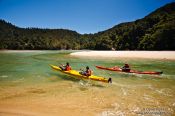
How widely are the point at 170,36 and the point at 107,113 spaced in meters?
57.4

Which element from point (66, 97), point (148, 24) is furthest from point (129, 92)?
point (148, 24)

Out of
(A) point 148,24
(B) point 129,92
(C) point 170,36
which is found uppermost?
(A) point 148,24

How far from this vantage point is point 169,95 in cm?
1142

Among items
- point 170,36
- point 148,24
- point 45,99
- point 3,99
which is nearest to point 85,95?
point 45,99

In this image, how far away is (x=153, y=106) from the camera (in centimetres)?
925

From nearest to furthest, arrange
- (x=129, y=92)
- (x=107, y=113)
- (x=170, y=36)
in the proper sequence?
(x=107, y=113) < (x=129, y=92) < (x=170, y=36)

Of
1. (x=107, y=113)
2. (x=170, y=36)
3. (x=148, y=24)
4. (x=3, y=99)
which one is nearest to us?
(x=107, y=113)

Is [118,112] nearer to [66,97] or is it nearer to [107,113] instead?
[107,113]

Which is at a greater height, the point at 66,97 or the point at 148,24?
the point at 148,24

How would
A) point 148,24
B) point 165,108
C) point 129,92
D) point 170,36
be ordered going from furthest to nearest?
point 148,24, point 170,36, point 129,92, point 165,108

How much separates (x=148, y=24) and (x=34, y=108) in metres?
84.5

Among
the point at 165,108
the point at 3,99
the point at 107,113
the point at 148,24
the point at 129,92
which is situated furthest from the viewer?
the point at 148,24

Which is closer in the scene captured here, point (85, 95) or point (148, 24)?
point (85, 95)

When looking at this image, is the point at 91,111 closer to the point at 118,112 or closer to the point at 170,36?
the point at 118,112
